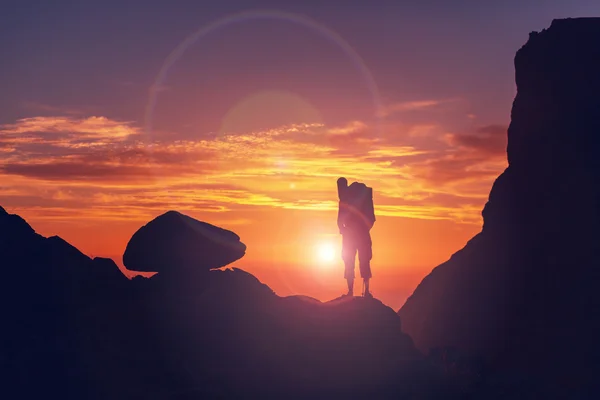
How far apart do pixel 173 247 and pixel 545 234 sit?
23.0m

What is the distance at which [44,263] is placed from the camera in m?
35.6

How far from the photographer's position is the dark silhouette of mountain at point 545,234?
4122 cm

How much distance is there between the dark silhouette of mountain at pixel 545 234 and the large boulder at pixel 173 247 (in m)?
19.0

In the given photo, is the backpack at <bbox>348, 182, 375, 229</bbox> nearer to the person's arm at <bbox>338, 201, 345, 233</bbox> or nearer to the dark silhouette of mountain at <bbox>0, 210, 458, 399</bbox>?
the person's arm at <bbox>338, 201, 345, 233</bbox>

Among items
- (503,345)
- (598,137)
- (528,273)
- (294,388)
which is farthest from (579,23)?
(294,388)

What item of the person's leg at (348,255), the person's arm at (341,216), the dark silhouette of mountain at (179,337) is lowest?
the dark silhouette of mountain at (179,337)

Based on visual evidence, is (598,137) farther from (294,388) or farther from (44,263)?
(44,263)

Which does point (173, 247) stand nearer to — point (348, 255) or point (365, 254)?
point (348, 255)

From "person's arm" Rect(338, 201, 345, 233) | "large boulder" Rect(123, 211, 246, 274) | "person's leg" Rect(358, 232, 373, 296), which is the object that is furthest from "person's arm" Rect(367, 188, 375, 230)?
"large boulder" Rect(123, 211, 246, 274)

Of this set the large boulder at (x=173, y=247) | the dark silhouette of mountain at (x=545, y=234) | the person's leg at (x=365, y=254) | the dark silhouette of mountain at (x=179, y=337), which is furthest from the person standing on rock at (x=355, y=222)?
the dark silhouette of mountain at (x=545, y=234)

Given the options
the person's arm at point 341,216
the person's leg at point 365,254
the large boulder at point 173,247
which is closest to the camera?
the person's arm at point 341,216

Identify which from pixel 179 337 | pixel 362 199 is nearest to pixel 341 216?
pixel 362 199

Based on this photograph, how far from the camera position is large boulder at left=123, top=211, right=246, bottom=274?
126ft

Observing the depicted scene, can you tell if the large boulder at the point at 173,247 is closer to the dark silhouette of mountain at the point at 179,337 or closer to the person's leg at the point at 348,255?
the dark silhouette of mountain at the point at 179,337
